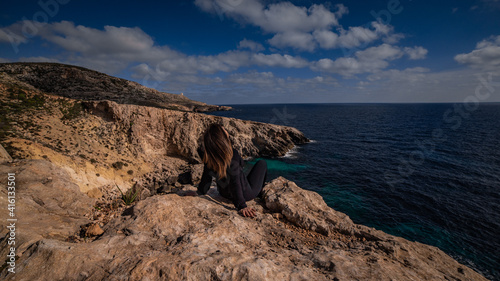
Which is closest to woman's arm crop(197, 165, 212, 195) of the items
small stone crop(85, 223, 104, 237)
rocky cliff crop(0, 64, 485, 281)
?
rocky cliff crop(0, 64, 485, 281)

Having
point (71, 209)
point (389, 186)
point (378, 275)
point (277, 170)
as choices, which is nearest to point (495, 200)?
point (389, 186)

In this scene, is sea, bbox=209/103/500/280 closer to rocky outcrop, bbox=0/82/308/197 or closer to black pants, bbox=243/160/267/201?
rocky outcrop, bbox=0/82/308/197

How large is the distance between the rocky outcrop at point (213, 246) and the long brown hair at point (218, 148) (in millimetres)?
1094

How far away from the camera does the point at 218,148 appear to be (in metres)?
4.52

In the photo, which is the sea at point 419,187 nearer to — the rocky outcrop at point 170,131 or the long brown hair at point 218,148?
the rocky outcrop at point 170,131

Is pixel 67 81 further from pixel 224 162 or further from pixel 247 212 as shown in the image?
pixel 247 212

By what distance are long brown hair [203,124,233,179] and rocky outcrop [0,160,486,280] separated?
1094 mm

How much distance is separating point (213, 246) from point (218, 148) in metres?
2.09

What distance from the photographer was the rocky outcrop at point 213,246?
2.56 m

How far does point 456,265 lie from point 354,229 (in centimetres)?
212

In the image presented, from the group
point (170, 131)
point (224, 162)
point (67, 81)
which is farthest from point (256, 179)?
point (67, 81)

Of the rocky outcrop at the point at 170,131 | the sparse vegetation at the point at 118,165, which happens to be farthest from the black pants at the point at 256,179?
the rocky outcrop at the point at 170,131

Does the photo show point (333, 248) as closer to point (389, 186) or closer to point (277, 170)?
point (389, 186)

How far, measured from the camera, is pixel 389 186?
73.3 ft
